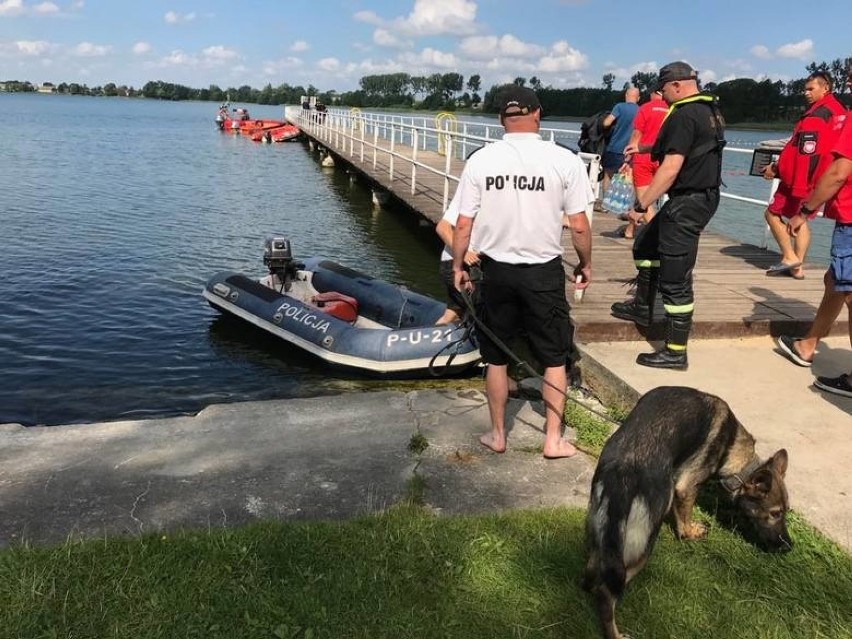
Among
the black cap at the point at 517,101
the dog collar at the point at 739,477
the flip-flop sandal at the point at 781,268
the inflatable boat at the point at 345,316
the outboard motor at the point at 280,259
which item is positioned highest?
the black cap at the point at 517,101

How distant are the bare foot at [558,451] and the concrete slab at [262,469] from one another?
44 millimetres

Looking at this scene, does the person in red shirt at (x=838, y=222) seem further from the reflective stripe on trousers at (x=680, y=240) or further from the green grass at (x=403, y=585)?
the green grass at (x=403, y=585)

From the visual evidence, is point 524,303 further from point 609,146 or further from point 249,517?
point 609,146

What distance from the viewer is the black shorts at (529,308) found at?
3461mm

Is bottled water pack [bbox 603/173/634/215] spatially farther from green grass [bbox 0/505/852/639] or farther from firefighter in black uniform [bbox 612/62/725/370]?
green grass [bbox 0/505/852/639]

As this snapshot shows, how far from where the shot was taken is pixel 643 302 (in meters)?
5.10

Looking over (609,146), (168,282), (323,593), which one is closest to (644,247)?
(323,593)

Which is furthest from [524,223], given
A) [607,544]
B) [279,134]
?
[279,134]

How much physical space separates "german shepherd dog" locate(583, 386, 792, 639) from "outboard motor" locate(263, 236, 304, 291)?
5.95 m

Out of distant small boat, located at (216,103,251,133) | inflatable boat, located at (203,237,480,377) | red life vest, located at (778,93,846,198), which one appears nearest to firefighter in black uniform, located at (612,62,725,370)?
inflatable boat, located at (203,237,480,377)

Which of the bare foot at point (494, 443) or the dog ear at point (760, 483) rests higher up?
the dog ear at point (760, 483)

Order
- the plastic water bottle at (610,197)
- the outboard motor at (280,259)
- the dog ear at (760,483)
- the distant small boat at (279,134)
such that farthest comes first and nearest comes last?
1. the distant small boat at (279,134)
2. the plastic water bottle at (610,197)
3. the outboard motor at (280,259)
4. the dog ear at (760,483)

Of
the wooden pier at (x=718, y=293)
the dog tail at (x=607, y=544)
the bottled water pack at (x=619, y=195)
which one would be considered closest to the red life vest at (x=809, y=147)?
the wooden pier at (x=718, y=293)

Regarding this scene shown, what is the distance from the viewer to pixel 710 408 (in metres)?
2.83
